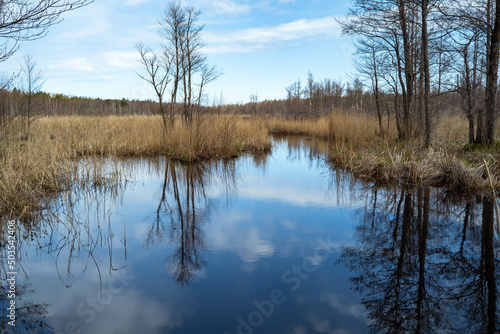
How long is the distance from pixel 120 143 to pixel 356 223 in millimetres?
8527

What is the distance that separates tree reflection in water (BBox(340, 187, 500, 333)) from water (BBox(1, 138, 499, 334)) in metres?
0.01

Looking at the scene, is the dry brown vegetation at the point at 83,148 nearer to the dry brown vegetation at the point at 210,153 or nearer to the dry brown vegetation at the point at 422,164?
the dry brown vegetation at the point at 210,153

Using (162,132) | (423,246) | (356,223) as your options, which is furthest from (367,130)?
(423,246)

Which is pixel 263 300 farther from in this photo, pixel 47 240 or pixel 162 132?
pixel 162 132

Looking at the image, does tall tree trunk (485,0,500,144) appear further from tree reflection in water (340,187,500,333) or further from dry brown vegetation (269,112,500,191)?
tree reflection in water (340,187,500,333)

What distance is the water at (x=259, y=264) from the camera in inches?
98.4

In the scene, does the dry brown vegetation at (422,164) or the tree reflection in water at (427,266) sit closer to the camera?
the tree reflection in water at (427,266)

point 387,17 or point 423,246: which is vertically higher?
point 387,17

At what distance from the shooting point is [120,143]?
1091cm

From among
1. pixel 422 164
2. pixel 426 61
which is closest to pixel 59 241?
pixel 422 164

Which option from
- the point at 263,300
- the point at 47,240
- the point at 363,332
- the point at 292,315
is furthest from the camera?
the point at 47,240

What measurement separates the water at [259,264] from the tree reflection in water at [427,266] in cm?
1

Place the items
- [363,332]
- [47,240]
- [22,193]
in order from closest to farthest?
→ [363,332]
[47,240]
[22,193]

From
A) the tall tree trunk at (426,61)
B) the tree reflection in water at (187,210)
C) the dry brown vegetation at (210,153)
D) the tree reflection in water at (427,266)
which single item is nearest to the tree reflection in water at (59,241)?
A: the dry brown vegetation at (210,153)
